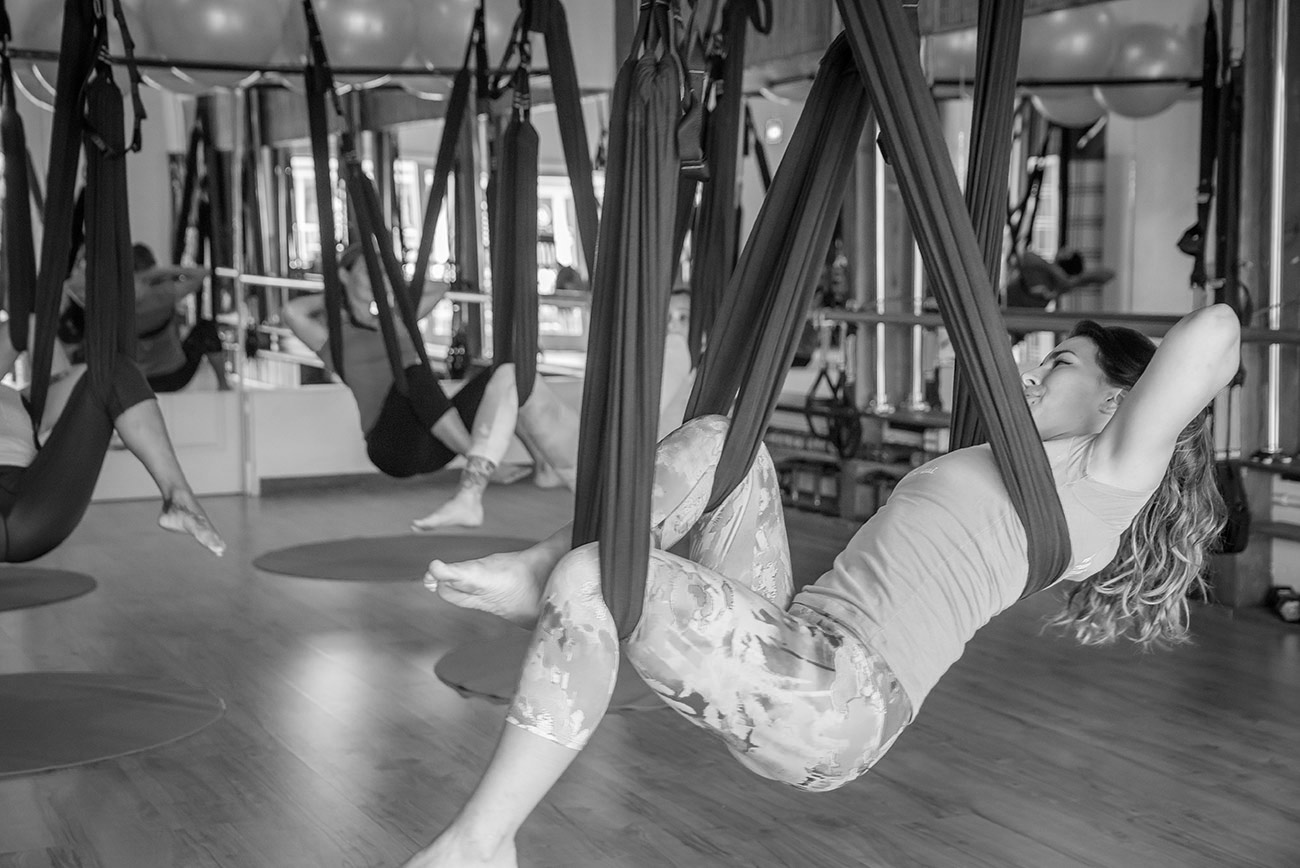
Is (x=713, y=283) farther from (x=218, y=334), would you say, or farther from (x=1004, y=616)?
(x=218, y=334)

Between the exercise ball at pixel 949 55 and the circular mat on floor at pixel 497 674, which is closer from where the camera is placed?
the circular mat on floor at pixel 497 674

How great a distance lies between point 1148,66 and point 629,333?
3.98m

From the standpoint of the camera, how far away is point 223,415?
6.50 meters

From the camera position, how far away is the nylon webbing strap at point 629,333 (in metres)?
1.59

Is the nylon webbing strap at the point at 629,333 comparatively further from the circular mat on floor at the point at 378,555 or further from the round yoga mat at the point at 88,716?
the circular mat on floor at the point at 378,555

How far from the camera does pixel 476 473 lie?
12.7 ft

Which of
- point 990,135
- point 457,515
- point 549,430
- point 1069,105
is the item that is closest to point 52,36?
point 549,430

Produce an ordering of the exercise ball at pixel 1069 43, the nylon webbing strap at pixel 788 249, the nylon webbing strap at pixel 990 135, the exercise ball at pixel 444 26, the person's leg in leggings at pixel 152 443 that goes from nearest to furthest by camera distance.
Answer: the nylon webbing strap at pixel 788 249, the nylon webbing strap at pixel 990 135, the person's leg in leggings at pixel 152 443, the exercise ball at pixel 1069 43, the exercise ball at pixel 444 26

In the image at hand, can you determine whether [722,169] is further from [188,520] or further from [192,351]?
[192,351]

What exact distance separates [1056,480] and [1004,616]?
2475mm

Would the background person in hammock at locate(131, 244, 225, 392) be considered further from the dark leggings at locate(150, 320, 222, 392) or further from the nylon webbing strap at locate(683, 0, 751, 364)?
the nylon webbing strap at locate(683, 0, 751, 364)

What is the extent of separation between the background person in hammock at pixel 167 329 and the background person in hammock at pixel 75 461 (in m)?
2.44

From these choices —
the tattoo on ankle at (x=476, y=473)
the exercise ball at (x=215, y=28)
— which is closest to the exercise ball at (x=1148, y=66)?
the tattoo on ankle at (x=476, y=473)

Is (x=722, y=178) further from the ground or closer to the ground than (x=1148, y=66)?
closer to the ground
